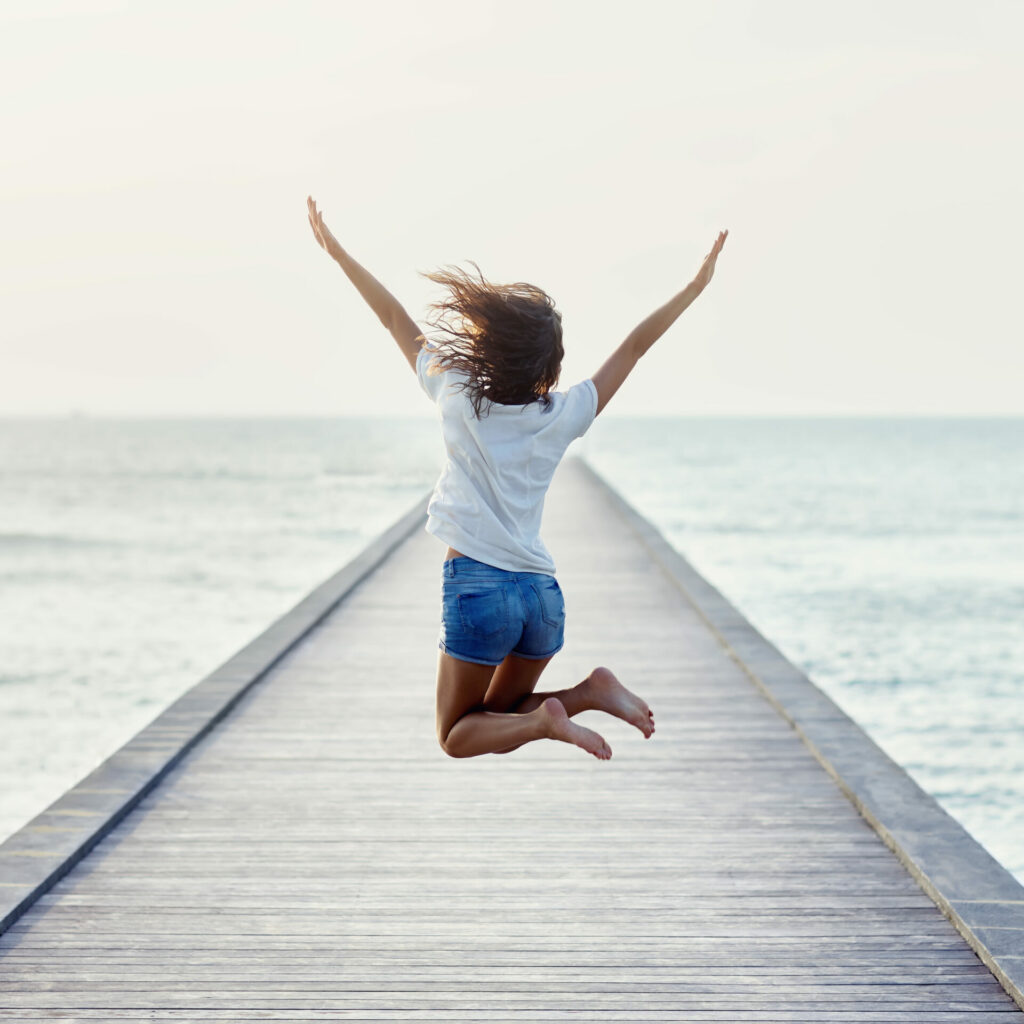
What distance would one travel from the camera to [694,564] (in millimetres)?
26188

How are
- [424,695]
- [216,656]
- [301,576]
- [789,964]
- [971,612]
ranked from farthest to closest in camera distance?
[301,576] → [971,612] → [216,656] → [424,695] → [789,964]

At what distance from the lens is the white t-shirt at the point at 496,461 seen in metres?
2.58

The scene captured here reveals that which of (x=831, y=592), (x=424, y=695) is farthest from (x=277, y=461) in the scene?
(x=424, y=695)

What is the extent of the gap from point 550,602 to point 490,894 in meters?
1.25

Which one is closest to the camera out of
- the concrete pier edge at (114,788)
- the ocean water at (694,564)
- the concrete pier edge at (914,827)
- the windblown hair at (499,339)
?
the windblown hair at (499,339)

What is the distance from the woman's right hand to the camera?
2.88 m

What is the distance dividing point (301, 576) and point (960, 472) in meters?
56.2

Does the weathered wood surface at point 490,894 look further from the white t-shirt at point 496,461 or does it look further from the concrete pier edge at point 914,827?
the white t-shirt at point 496,461

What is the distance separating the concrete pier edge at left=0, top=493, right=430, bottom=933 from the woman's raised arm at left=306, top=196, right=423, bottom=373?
1.99 metres

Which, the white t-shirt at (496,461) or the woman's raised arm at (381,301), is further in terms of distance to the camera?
the woman's raised arm at (381,301)

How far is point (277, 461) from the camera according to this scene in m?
78.2

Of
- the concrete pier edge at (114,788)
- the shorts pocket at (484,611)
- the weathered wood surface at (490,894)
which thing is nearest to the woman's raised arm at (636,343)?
the shorts pocket at (484,611)

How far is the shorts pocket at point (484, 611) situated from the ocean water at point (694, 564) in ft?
26.9

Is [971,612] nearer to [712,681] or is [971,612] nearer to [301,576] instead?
[301,576]
